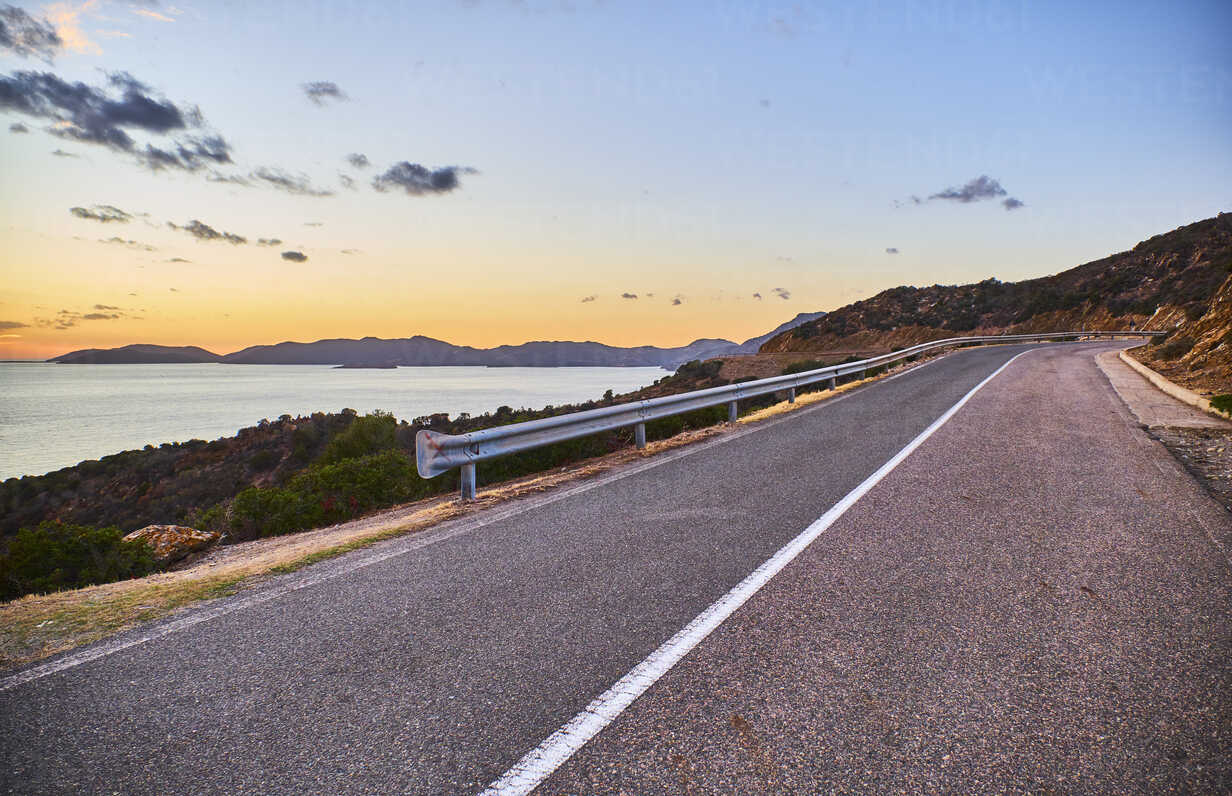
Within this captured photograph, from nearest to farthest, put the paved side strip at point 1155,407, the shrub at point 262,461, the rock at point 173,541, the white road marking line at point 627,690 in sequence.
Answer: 1. the white road marking line at point 627,690
2. the rock at point 173,541
3. the paved side strip at point 1155,407
4. the shrub at point 262,461

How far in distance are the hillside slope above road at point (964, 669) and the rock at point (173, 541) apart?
748cm

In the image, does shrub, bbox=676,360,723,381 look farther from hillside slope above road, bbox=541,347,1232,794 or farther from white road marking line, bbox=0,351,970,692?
hillside slope above road, bbox=541,347,1232,794

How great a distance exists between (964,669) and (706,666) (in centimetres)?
118

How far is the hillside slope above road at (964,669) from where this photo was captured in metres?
2.17

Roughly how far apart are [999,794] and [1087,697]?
0.92 metres

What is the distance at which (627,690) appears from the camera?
8.75 feet

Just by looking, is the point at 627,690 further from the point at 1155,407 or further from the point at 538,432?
the point at 1155,407

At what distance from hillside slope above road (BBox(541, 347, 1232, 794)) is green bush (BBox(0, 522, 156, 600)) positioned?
26.9 feet

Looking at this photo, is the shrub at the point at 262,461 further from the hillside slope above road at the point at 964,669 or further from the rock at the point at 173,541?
the hillside slope above road at the point at 964,669

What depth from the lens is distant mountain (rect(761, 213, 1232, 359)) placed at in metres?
55.0

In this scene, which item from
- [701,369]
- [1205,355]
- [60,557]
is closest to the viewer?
[60,557]

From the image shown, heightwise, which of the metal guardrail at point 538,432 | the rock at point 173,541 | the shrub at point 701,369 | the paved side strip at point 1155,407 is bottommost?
the shrub at point 701,369

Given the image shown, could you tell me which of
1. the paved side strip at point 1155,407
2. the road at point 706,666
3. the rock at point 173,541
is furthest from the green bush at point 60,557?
the paved side strip at point 1155,407

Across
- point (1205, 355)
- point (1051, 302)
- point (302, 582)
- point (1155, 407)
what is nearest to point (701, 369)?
point (1205, 355)
